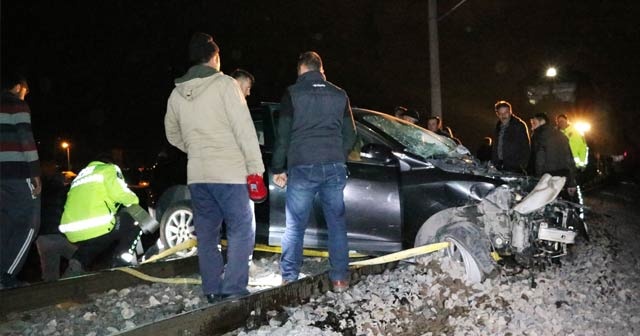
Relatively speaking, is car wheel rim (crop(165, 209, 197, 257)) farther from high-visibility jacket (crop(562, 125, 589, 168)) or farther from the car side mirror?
high-visibility jacket (crop(562, 125, 589, 168))

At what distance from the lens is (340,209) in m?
4.39

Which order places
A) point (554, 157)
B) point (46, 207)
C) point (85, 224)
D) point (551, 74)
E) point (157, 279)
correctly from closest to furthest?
1. point (157, 279)
2. point (85, 224)
3. point (46, 207)
4. point (554, 157)
5. point (551, 74)

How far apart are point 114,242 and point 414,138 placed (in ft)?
10.3

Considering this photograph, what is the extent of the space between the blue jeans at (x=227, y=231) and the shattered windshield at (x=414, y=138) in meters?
2.00

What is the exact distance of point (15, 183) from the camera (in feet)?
15.2

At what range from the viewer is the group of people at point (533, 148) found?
715 cm

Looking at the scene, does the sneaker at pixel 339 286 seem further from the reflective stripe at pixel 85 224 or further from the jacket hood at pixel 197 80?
the reflective stripe at pixel 85 224

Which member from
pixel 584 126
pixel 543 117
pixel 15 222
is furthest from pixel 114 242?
pixel 584 126

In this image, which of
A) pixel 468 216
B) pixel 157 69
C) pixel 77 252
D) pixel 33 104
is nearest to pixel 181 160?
pixel 77 252

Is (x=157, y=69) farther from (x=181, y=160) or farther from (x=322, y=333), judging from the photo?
(x=322, y=333)

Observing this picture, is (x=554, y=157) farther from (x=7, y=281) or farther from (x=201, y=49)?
(x=7, y=281)

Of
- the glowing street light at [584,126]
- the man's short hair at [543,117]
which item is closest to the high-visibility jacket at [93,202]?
the man's short hair at [543,117]

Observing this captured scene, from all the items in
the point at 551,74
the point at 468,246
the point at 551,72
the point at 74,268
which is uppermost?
the point at 551,72

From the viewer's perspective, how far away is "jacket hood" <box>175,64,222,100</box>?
12.7ft
